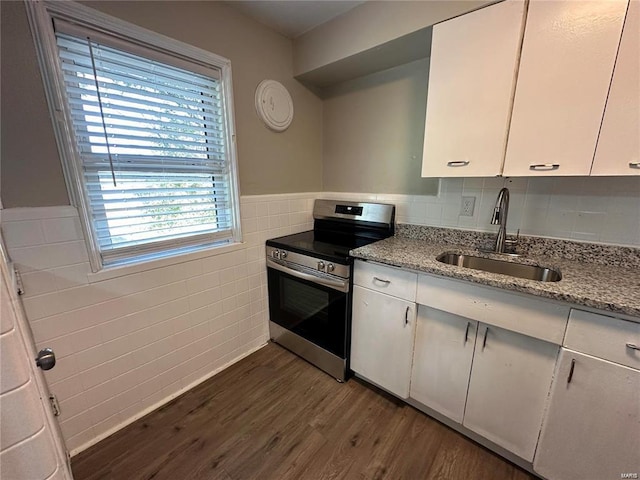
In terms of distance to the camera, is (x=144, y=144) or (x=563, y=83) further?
(x=144, y=144)

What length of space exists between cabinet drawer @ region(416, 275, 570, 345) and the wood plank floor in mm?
737

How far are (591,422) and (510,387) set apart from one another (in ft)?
0.85

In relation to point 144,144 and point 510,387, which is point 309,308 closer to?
point 510,387

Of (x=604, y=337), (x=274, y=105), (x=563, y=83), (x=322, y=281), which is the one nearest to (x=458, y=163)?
(x=563, y=83)

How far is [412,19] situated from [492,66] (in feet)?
1.70

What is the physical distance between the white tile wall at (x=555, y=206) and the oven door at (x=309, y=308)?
0.92 meters

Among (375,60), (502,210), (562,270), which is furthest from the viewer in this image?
(375,60)

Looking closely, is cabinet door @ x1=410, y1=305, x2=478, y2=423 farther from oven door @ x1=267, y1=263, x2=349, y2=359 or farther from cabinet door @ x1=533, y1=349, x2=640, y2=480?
oven door @ x1=267, y1=263, x2=349, y2=359

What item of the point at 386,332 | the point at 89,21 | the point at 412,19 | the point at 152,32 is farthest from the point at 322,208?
the point at 89,21

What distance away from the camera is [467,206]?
1.73 metres

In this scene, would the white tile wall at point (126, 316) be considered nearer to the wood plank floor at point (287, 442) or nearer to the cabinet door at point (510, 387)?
the wood plank floor at point (287, 442)

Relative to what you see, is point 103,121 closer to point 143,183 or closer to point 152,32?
point 143,183

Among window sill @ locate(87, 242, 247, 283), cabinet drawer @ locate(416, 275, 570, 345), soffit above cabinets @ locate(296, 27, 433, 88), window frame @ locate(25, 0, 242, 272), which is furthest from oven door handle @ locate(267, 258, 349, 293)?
soffit above cabinets @ locate(296, 27, 433, 88)

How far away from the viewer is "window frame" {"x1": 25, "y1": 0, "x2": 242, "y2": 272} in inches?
42.1
